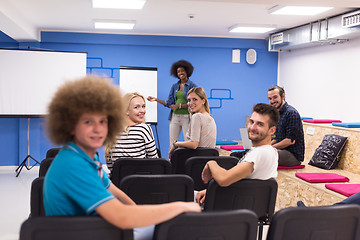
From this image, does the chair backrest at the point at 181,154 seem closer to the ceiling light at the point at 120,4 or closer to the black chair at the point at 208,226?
the black chair at the point at 208,226

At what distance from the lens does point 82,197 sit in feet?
3.94

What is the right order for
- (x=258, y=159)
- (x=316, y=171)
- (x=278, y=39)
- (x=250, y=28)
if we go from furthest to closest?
(x=278, y=39)
(x=250, y=28)
(x=316, y=171)
(x=258, y=159)

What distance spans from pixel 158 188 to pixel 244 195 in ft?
1.58

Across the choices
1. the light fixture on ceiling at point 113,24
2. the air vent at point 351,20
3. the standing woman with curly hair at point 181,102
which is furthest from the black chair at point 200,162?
the light fixture on ceiling at point 113,24

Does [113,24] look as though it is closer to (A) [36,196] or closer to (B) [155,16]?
(B) [155,16]

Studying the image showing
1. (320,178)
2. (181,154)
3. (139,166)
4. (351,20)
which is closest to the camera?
(139,166)

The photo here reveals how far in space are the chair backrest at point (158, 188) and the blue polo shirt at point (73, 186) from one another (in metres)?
0.73

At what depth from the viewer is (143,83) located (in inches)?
273

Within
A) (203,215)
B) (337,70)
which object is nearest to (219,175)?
(203,215)

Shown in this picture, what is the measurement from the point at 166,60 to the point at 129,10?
7.02 ft

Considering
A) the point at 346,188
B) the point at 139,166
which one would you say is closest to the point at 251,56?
the point at 346,188

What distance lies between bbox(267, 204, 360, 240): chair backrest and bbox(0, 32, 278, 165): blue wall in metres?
5.93

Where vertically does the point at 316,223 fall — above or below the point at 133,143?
below

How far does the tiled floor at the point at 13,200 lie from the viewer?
12.0 feet
